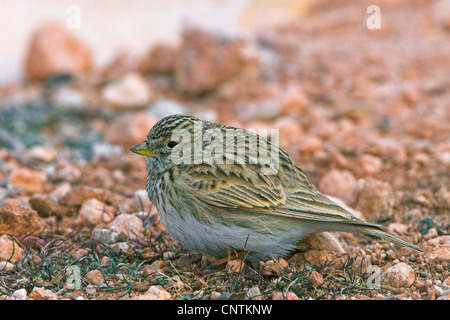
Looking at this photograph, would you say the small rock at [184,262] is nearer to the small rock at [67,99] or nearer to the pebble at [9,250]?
the pebble at [9,250]

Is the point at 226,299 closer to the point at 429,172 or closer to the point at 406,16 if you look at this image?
the point at 429,172

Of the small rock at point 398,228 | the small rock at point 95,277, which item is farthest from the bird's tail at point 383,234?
the small rock at point 95,277

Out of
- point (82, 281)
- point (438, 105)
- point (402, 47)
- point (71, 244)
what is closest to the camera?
point (82, 281)

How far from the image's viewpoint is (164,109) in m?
9.22

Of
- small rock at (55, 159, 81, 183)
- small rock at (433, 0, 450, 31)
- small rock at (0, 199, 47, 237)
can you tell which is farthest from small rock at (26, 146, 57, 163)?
small rock at (433, 0, 450, 31)

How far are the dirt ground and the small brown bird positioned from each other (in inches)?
7.0

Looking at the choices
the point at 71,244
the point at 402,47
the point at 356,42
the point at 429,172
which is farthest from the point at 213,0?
the point at 71,244

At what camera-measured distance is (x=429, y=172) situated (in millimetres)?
6801

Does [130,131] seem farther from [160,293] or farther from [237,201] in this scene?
[160,293]

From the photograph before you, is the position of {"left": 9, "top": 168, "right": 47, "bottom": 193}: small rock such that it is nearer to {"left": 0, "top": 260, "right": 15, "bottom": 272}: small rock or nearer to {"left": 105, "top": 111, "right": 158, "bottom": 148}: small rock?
{"left": 105, "top": 111, "right": 158, "bottom": 148}: small rock

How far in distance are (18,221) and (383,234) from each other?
2699 millimetres

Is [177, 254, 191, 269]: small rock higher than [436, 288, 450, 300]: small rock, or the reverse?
[177, 254, 191, 269]: small rock

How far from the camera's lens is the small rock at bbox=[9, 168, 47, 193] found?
6373mm

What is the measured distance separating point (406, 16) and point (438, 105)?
5.72m
